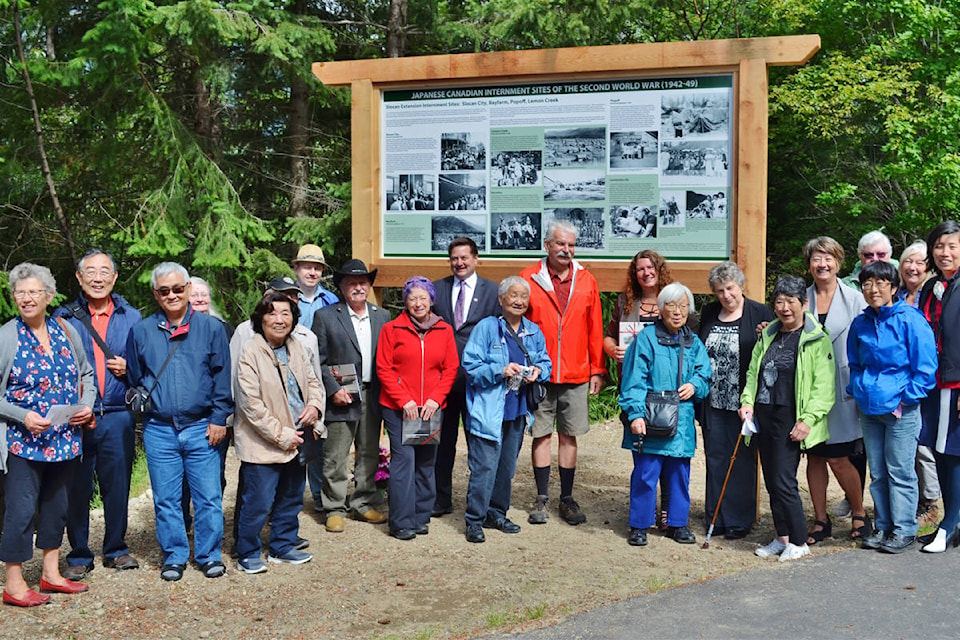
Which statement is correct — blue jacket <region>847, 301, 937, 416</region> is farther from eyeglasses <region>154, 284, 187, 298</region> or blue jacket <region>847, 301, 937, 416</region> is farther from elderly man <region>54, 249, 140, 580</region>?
elderly man <region>54, 249, 140, 580</region>

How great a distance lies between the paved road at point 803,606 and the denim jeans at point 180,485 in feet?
6.97

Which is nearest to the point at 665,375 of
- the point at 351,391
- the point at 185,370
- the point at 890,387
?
the point at 890,387

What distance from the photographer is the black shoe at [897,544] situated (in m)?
5.93

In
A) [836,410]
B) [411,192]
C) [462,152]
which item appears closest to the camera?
[836,410]

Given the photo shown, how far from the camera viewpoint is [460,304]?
22.9ft

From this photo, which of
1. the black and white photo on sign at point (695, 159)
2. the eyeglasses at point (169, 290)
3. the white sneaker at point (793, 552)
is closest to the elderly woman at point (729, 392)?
the white sneaker at point (793, 552)

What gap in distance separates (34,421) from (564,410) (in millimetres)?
3480

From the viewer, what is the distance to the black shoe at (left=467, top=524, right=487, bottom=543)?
20.9ft

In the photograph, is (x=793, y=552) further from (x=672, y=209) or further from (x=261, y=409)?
(x=261, y=409)

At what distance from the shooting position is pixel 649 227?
7.19m

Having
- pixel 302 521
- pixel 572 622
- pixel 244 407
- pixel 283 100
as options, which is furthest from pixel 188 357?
A: pixel 283 100

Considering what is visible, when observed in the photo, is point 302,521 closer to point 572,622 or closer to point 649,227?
point 572,622

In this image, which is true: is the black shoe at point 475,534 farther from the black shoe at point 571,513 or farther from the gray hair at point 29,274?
the gray hair at point 29,274

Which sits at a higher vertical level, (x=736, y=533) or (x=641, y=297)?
(x=641, y=297)
